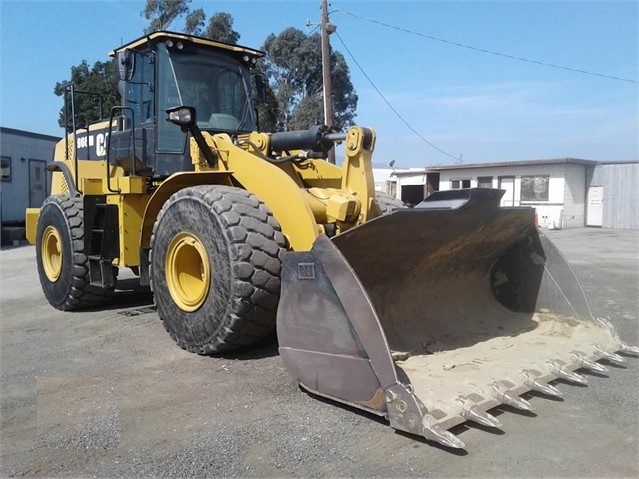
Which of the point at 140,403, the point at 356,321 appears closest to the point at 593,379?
the point at 356,321

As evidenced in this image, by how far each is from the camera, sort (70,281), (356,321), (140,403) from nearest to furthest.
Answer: (356,321), (140,403), (70,281)

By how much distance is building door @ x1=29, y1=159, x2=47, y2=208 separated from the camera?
2223 centimetres

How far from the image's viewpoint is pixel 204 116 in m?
6.54

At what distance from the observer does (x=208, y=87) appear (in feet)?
22.1

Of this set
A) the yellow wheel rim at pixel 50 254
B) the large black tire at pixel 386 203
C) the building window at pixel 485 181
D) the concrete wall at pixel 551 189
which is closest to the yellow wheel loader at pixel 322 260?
the large black tire at pixel 386 203

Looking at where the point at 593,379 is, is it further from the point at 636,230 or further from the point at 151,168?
the point at 636,230

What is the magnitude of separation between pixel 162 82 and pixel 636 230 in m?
23.5

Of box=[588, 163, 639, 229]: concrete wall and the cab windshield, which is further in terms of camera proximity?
box=[588, 163, 639, 229]: concrete wall

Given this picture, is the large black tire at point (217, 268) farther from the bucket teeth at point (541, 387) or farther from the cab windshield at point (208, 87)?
the bucket teeth at point (541, 387)

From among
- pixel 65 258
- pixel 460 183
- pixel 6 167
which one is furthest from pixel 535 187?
pixel 65 258

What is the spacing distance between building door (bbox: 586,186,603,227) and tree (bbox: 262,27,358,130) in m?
13.0

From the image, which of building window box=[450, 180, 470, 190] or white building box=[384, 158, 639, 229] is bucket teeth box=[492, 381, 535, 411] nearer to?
white building box=[384, 158, 639, 229]

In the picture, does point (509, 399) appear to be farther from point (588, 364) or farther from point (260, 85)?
point (260, 85)

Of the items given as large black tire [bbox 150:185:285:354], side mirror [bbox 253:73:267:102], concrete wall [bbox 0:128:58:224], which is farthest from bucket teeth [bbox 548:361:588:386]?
concrete wall [bbox 0:128:58:224]
